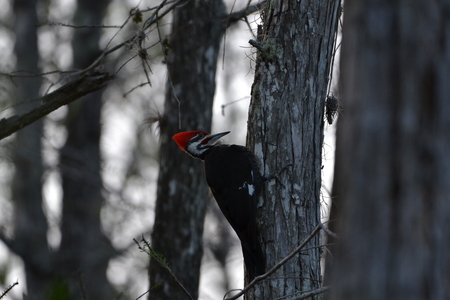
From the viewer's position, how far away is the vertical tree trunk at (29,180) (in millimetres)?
9297

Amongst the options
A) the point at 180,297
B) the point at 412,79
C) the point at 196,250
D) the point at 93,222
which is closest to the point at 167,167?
the point at 196,250

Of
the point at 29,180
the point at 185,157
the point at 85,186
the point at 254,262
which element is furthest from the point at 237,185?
the point at 85,186

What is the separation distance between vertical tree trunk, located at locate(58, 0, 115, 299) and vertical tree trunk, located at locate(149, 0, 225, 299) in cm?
513

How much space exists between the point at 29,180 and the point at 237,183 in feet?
22.6

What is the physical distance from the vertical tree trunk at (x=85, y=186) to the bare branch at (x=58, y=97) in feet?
23.4

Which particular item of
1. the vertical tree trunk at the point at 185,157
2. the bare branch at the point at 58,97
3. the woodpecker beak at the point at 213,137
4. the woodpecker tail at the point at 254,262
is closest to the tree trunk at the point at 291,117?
the woodpecker tail at the point at 254,262

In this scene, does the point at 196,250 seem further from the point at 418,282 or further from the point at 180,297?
the point at 418,282

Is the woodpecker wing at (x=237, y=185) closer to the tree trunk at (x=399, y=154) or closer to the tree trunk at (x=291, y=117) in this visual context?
the tree trunk at (x=291, y=117)

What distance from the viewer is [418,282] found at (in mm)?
1284

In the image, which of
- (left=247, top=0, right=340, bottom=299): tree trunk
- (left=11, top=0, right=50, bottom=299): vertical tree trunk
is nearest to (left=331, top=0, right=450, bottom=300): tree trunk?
(left=247, top=0, right=340, bottom=299): tree trunk

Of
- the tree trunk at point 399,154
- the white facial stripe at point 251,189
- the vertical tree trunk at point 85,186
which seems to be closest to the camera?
the tree trunk at point 399,154

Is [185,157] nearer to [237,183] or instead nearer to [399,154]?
[237,183]

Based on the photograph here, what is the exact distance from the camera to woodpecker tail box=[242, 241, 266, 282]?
11.3 ft

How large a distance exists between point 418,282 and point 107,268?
428 inches
